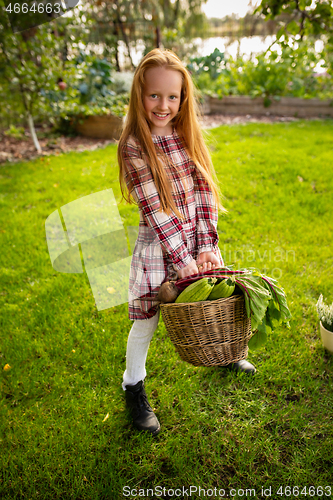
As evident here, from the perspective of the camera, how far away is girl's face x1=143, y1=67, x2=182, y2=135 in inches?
57.4

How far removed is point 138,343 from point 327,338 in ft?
4.23

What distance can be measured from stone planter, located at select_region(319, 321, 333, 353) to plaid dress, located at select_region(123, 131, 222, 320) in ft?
3.26

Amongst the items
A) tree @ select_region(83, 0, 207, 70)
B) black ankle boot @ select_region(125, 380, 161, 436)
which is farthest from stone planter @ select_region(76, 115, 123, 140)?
black ankle boot @ select_region(125, 380, 161, 436)

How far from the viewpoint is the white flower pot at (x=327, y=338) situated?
2115mm

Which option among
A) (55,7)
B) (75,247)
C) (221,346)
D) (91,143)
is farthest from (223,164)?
(221,346)

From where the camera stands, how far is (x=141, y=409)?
71.1 inches

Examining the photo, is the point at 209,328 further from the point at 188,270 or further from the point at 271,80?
the point at 271,80

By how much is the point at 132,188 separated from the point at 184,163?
12.3 inches

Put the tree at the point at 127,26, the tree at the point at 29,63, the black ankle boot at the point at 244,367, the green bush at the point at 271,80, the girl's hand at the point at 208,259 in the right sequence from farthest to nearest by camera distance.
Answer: the tree at the point at 127,26 < the green bush at the point at 271,80 < the tree at the point at 29,63 < the black ankle boot at the point at 244,367 < the girl's hand at the point at 208,259

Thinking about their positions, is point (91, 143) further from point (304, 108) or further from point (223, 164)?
point (304, 108)

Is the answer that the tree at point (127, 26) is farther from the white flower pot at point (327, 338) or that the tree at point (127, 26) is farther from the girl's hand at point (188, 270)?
the girl's hand at point (188, 270)

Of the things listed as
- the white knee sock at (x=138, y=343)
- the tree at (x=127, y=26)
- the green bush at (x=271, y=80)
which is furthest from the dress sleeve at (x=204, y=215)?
the tree at (x=127, y=26)

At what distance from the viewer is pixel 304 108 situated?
7.54m

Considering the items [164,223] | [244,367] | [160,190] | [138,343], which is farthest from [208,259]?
[244,367]
